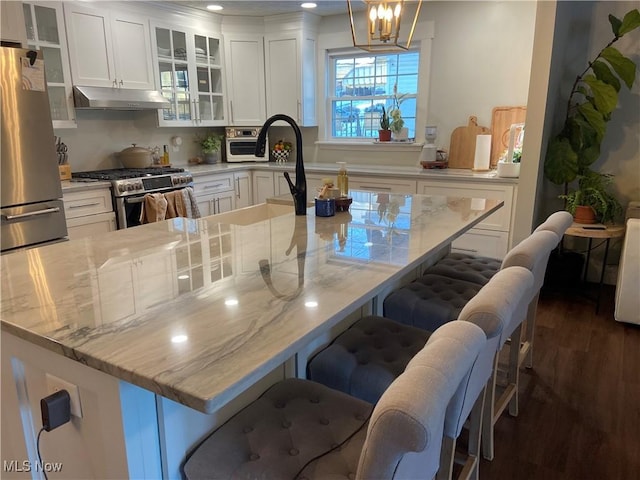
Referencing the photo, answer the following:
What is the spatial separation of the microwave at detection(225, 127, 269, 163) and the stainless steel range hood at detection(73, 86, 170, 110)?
0.96 metres

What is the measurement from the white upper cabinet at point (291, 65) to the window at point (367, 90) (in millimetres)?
284

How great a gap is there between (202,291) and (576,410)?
77.9 inches

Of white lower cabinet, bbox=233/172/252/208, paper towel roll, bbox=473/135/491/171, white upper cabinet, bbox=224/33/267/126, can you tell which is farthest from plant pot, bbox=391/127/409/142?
white lower cabinet, bbox=233/172/252/208

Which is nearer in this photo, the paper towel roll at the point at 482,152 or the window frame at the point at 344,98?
the paper towel roll at the point at 482,152

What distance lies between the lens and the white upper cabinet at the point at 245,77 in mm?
4863

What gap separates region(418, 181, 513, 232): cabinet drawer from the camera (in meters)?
3.71

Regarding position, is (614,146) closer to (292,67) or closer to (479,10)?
(479,10)

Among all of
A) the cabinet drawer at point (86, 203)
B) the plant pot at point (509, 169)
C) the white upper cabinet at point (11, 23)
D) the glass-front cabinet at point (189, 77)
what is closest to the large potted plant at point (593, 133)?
the plant pot at point (509, 169)

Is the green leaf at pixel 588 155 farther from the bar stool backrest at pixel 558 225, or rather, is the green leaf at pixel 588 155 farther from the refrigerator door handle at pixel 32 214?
the refrigerator door handle at pixel 32 214

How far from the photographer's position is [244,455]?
3.58ft

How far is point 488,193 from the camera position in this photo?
3.79m

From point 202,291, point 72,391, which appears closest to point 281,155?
point 202,291

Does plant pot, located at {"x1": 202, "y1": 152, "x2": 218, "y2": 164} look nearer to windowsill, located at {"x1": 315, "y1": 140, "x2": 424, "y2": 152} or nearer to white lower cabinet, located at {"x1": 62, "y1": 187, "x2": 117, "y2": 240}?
windowsill, located at {"x1": 315, "y1": 140, "x2": 424, "y2": 152}

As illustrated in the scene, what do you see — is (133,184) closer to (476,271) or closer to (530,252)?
(476,271)
